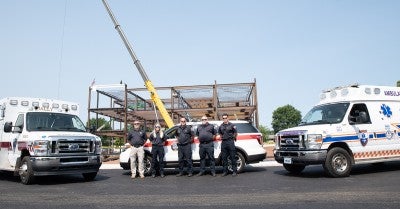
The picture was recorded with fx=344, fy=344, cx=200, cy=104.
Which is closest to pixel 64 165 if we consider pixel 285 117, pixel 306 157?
pixel 306 157

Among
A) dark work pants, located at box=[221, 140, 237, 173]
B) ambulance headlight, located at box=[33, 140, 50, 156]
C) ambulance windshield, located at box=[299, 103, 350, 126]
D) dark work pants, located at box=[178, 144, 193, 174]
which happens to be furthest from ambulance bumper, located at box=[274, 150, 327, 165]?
ambulance headlight, located at box=[33, 140, 50, 156]

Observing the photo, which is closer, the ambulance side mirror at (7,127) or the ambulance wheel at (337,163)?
the ambulance wheel at (337,163)

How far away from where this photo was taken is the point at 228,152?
11.1 m

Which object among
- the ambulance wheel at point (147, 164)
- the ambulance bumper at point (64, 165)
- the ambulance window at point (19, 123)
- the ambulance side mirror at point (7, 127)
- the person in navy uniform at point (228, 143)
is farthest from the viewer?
the ambulance wheel at point (147, 164)

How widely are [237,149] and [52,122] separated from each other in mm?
6084

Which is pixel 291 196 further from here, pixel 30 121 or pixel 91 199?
pixel 30 121

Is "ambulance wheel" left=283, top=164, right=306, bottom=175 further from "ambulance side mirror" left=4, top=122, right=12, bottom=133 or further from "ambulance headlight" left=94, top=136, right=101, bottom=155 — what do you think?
"ambulance side mirror" left=4, top=122, right=12, bottom=133

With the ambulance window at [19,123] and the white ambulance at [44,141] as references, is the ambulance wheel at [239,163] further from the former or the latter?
the ambulance window at [19,123]

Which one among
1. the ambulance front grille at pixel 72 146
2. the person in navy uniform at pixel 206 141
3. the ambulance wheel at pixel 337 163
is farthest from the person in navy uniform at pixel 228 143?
the ambulance front grille at pixel 72 146

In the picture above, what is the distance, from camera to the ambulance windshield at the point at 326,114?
10273mm

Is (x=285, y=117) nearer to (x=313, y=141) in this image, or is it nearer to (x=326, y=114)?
(x=326, y=114)

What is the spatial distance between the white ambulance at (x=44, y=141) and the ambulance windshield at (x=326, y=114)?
679 cm

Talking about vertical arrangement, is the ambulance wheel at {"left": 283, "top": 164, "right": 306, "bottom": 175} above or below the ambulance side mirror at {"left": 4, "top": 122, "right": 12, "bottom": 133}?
below

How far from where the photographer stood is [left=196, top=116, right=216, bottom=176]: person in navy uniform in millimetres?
11141
